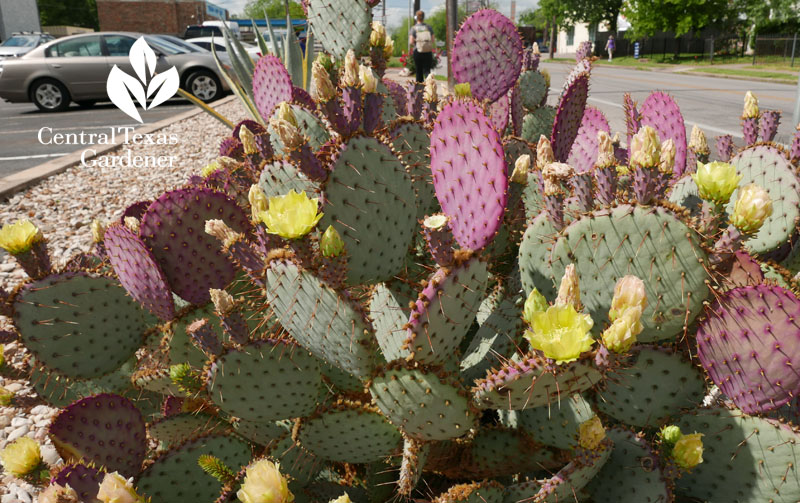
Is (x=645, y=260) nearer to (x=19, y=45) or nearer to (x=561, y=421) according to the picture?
(x=561, y=421)

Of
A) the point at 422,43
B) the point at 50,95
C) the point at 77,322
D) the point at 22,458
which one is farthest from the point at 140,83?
the point at 22,458

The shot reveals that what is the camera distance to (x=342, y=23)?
2373 mm

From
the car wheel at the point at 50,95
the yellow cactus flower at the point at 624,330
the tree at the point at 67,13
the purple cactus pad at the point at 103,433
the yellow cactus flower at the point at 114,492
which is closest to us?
the yellow cactus flower at the point at 624,330

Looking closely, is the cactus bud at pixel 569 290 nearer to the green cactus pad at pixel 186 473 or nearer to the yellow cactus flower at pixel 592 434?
the yellow cactus flower at pixel 592 434

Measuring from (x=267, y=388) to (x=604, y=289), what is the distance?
0.83 metres

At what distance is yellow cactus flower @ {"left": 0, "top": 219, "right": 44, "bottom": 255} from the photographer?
4.95ft

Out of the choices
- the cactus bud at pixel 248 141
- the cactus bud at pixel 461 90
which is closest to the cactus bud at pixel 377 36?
the cactus bud at pixel 461 90

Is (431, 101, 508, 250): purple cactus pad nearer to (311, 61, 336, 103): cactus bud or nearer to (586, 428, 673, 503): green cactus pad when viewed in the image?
(311, 61, 336, 103): cactus bud

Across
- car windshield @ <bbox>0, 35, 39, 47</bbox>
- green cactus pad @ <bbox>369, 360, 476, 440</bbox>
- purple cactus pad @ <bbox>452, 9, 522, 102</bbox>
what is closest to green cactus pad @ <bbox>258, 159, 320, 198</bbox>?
green cactus pad @ <bbox>369, 360, 476, 440</bbox>

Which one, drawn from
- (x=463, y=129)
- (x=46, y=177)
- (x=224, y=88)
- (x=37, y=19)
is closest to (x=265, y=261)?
(x=463, y=129)

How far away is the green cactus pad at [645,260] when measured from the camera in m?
1.11

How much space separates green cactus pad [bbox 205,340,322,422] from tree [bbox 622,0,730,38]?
38788 millimetres

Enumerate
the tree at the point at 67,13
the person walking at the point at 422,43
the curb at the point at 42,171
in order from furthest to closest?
the tree at the point at 67,13 → the person walking at the point at 422,43 → the curb at the point at 42,171

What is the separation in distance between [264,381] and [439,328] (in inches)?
19.9
